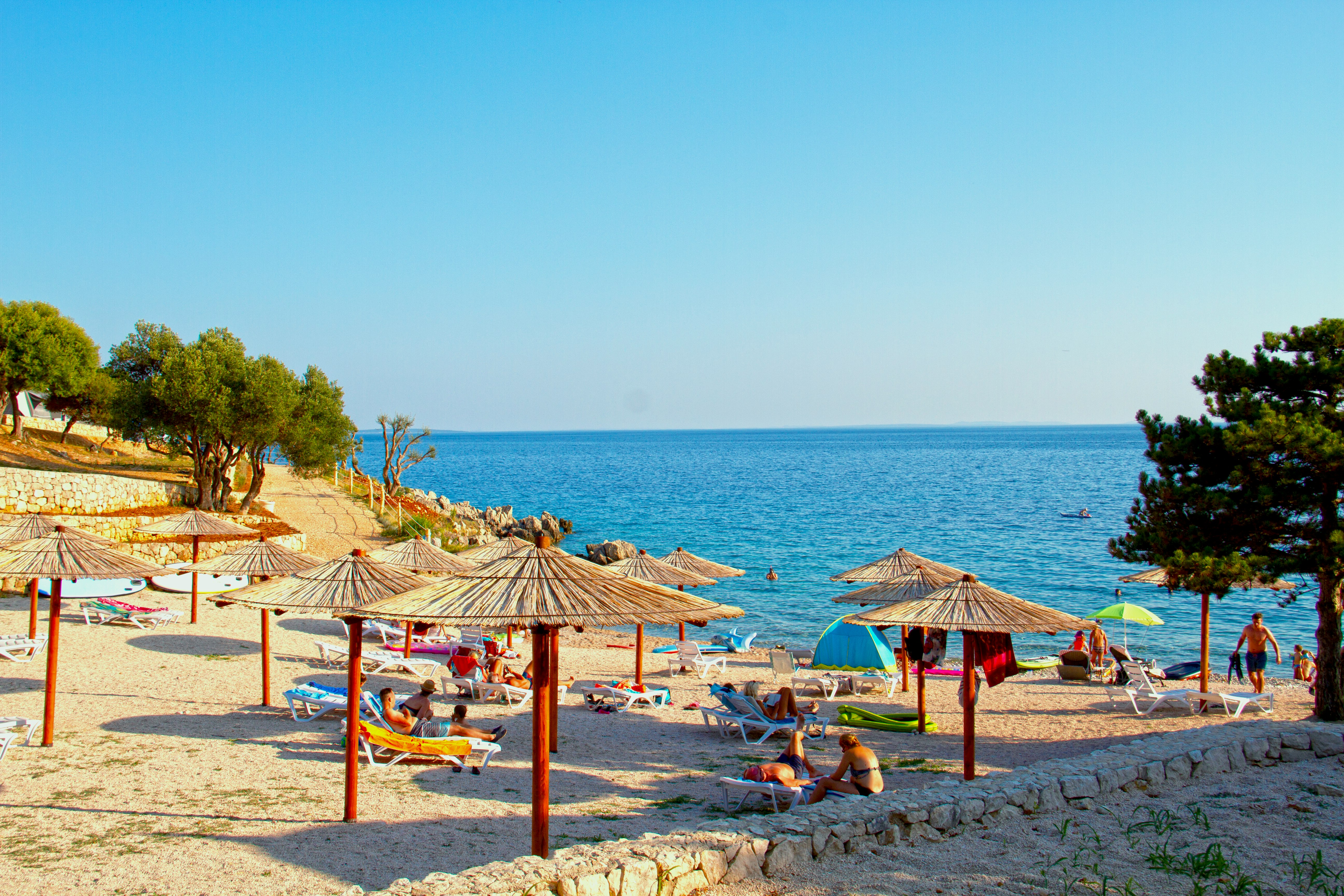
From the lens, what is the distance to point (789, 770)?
9188 mm

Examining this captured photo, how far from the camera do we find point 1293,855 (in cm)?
690

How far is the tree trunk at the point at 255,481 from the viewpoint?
33250mm

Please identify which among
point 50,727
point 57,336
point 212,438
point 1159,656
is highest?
point 57,336

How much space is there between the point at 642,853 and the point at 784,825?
1385 mm

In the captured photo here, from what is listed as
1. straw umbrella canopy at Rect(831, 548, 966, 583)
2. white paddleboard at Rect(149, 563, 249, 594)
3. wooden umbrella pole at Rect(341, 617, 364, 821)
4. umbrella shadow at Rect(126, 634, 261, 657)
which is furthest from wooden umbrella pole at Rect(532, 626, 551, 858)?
white paddleboard at Rect(149, 563, 249, 594)

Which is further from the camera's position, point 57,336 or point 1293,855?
point 57,336

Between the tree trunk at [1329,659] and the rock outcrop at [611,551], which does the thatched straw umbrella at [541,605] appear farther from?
the rock outcrop at [611,551]

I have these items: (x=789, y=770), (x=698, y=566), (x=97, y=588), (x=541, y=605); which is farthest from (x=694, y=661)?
(x=97, y=588)

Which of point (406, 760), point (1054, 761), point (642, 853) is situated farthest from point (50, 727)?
point (1054, 761)

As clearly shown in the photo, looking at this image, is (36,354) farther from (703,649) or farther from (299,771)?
(299,771)

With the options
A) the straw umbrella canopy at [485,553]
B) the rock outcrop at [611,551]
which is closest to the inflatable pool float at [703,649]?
the straw umbrella canopy at [485,553]

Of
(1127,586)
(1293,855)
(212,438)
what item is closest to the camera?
(1293,855)

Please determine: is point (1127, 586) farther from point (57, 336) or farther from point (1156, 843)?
point (57, 336)

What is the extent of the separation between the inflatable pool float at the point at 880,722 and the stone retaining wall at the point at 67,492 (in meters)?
24.5
